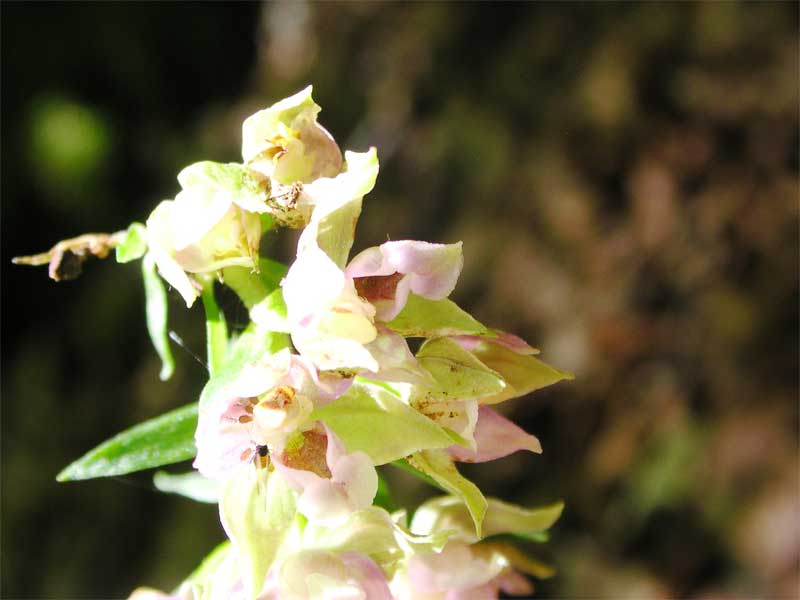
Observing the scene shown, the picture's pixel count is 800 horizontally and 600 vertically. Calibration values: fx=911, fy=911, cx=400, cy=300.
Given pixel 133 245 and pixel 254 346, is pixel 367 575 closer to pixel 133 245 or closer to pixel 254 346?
pixel 254 346

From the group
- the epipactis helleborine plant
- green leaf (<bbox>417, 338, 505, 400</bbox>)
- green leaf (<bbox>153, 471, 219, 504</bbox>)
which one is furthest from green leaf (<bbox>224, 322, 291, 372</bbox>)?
green leaf (<bbox>153, 471, 219, 504</bbox>)

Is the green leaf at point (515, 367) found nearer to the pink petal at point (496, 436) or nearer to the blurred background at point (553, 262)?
the pink petal at point (496, 436)

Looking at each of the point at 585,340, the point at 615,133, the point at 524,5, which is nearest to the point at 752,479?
the point at 585,340

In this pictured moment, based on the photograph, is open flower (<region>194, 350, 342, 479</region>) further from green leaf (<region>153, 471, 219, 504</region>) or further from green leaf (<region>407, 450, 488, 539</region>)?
green leaf (<region>153, 471, 219, 504</region>)

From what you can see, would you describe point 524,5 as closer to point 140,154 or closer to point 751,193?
point 751,193

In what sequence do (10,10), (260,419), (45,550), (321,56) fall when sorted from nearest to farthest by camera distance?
(260,419) → (45,550) → (10,10) → (321,56)
